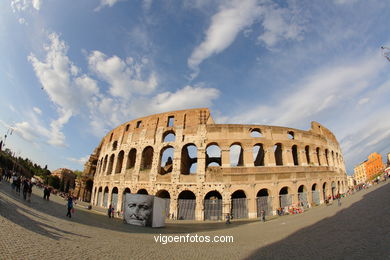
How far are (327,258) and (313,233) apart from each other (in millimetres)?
3244

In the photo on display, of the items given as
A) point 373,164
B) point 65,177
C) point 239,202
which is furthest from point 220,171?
point 373,164

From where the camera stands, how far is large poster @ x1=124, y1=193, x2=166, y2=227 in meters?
12.2

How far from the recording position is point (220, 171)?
699 inches

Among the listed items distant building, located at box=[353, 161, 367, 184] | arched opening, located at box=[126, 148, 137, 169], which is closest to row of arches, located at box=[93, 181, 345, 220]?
arched opening, located at box=[126, 148, 137, 169]

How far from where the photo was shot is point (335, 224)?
30.0 feet

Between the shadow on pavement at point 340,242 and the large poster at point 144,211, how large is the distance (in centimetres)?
764

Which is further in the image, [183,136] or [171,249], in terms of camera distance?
[183,136]

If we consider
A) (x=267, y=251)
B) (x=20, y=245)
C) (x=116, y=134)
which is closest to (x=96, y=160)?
(x=116, y=134)

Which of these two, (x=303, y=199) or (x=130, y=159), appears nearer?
(x=303, y=199)

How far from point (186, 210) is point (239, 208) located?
4.91 meters

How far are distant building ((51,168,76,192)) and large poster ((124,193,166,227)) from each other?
44.5 meters

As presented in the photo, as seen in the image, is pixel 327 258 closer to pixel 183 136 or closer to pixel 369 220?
pixel 369 220

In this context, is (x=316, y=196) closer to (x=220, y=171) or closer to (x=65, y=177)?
(x=220, y=171)

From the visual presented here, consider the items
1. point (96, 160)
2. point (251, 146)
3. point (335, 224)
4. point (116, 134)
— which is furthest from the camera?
point (96, 160)
